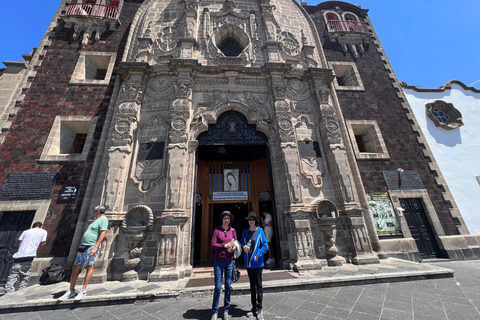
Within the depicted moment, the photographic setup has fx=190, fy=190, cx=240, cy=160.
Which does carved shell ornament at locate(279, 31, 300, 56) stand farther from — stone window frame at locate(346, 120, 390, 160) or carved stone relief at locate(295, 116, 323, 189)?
stone window frame at locate(346, 120, 390, 160)

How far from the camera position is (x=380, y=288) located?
428cm

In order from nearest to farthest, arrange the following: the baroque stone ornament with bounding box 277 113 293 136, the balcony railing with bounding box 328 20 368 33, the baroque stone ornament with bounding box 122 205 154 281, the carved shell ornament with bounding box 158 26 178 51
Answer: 1. the baroque stone ornament with bounding box 122 205 154 281
2. the baroque stone ornament with bounding box 277 113 293 136
3. the carved shell ornament with bounding box 158 26 178 51
4. the balcony railing with bounding box 328 20 368 33

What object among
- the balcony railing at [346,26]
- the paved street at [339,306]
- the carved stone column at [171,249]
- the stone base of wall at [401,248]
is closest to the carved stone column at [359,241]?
the stone base of wall at [401,248]

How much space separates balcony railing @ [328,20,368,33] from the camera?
39.5 feet

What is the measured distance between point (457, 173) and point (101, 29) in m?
19.4

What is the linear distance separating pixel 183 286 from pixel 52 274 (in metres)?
4.08

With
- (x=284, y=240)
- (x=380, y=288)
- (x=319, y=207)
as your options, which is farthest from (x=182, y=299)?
(x=319, y=207)

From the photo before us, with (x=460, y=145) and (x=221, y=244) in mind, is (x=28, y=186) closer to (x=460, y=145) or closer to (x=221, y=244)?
(x=221, y=244)

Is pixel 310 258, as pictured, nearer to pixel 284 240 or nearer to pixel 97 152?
pixel 284 240

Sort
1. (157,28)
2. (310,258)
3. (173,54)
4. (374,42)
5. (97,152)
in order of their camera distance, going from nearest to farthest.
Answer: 1. (310,258)
2. (97,152)
3. (173,54)
4. (157,28)
5. (374,42)

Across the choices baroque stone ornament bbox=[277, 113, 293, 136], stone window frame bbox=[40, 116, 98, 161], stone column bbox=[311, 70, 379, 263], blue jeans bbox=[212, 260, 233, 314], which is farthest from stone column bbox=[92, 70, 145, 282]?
stone column bbox=[311, 70, 379, 263]

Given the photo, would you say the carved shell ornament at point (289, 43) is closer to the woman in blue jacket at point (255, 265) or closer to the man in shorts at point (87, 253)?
the woman in blue jacket at point (255, 265)

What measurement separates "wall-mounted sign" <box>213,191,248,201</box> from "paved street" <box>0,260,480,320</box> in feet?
16.1

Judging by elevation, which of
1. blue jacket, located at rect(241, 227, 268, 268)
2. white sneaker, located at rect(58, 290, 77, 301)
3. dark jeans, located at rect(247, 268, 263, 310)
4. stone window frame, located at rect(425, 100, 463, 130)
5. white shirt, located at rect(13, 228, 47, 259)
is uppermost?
stone window frame, located at rect(425, 100, 463, 130)
